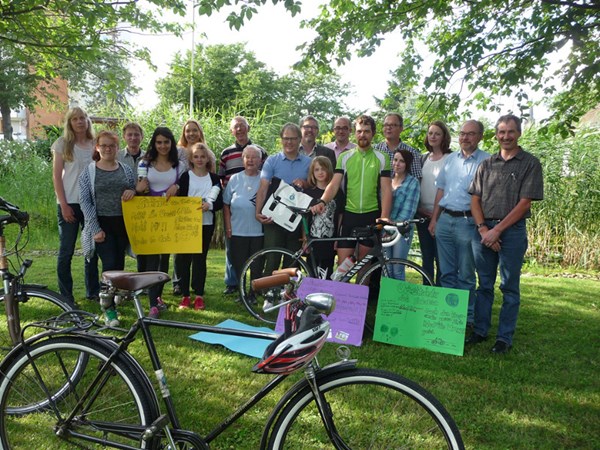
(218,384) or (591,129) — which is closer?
(218,384)

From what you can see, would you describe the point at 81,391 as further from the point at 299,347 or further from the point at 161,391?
the point at 299,347

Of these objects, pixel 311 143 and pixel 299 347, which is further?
pixel 311 143

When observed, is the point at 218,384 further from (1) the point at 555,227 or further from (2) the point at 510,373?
(1) the point at 555,227

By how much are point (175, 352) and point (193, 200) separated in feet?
5.61

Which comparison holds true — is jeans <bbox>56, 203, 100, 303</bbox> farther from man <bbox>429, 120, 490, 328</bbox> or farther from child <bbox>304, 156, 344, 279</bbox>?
man <bbox>429, 120, 490, 328</bbox>

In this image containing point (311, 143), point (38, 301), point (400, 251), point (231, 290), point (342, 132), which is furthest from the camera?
point (231, 290)

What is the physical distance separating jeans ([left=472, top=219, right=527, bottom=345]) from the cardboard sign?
5.81 ft

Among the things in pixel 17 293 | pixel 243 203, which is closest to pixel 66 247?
pixel 243 203

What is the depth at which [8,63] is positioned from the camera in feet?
84.9

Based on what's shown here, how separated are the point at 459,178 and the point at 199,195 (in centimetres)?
272

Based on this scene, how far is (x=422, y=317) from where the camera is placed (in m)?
4.50

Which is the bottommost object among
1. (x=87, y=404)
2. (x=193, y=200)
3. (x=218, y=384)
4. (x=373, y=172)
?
(x=218, y=384)

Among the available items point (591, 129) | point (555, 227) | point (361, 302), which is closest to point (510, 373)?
point (361, 302)

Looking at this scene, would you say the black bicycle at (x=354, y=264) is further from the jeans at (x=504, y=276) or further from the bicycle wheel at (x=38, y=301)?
the bicycle wheel at (x=38, y=301)
